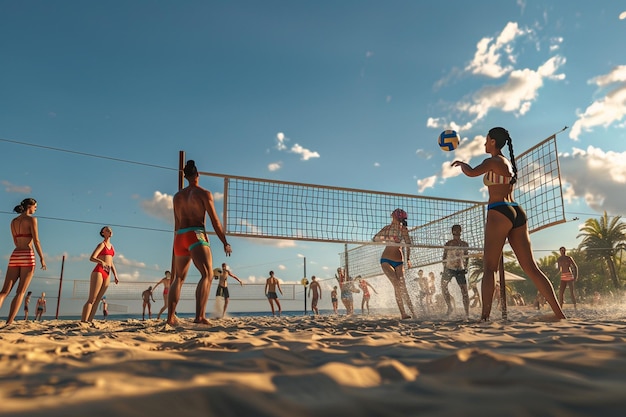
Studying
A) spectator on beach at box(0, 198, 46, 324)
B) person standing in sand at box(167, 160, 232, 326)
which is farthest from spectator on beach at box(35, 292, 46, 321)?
person standing in sand at box(167, 160, 232, 326)

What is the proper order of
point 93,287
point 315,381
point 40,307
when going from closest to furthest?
point 315,381
point 93,287
point 40,307

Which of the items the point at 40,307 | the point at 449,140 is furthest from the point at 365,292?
the point at 40,307

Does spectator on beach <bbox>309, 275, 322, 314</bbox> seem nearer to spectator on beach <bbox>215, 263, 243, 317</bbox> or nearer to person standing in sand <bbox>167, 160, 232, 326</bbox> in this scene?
spectator on beach <bbox>215, 263, 243, 317</bbox>

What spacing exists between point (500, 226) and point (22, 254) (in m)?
6.21

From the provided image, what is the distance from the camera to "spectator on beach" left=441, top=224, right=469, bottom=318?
782 cm

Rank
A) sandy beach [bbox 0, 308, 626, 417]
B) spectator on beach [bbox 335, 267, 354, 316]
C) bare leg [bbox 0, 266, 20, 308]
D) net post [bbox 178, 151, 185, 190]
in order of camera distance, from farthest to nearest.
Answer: spectator on beach [bbox 335, 267, 354, 316] → net post [bbox 178, 151, 185, 190] → bare leg [bbox 0, 266, 20, 308] → sandy beach [bbox 0, 308, 626, 417]

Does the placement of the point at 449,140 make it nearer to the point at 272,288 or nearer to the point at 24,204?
the point at 24,204

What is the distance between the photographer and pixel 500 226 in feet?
15.3

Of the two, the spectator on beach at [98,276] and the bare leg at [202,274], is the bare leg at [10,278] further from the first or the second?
the bare leg at [202,274]

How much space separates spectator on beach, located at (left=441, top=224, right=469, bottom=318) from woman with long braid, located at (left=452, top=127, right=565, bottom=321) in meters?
2.85

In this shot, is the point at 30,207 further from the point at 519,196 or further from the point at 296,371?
the point at 519,196

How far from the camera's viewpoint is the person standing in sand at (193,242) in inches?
189

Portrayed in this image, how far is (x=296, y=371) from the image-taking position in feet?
5.31

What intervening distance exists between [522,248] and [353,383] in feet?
12.9
